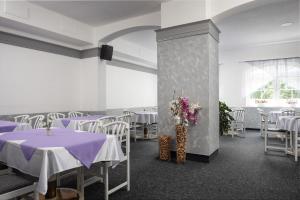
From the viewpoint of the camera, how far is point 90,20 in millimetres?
5566

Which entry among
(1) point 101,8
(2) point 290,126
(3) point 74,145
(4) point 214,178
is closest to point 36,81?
(1) point 101,8

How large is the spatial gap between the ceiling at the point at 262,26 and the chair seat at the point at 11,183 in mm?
4258

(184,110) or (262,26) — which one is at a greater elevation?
(262,26)

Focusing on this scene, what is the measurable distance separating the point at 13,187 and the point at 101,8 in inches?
165

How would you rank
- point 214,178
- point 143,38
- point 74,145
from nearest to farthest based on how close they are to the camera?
point 74,145 → point 214,178 → point 143,38

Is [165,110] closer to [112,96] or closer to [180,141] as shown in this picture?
[180,141]

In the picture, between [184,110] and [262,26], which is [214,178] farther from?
[262,26]

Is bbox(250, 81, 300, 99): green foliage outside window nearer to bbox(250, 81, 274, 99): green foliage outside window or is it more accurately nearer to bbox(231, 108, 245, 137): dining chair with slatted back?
bbox(250, 81, 274, 99): green foliage outside window

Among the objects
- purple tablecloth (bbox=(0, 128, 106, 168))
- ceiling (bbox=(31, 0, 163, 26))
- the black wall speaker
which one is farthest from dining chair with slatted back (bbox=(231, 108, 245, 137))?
purple tablecloth (bbox=(0, 128, 106, 168))

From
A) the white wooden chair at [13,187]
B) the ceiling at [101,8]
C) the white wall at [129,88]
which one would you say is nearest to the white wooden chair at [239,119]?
the white wall at [129,88]

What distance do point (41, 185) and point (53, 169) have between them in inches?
5.3

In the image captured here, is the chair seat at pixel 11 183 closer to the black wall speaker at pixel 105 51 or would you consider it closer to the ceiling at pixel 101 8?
the ceiling at pixel 101 8

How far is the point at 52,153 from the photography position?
5.58 feet

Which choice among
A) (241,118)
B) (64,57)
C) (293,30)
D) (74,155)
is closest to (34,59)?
(64,57)
